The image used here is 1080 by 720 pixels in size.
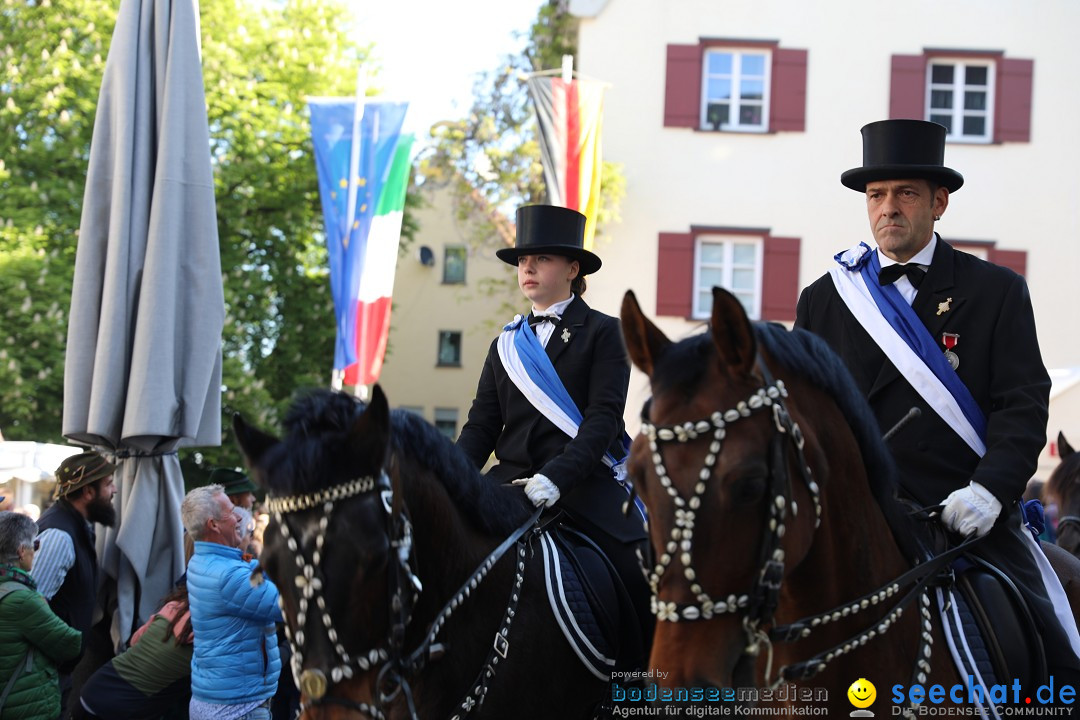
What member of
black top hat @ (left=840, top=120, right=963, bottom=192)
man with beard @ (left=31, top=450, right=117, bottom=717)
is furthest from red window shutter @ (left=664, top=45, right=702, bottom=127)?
black top hat @ (left=840, top=120, right=963, bottom=192)

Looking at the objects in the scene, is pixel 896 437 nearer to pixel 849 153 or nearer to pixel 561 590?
pixel 561 590

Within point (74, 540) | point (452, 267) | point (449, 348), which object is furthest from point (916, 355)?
point (452, 267)

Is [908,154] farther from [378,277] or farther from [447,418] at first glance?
[447,418]

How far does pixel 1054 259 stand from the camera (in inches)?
839

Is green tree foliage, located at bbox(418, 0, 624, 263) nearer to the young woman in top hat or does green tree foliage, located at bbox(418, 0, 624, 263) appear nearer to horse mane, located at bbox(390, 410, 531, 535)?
the young woman in top hat

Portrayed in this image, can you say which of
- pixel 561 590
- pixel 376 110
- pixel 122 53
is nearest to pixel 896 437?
pixel 561 590

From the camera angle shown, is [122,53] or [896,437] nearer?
[896,437]

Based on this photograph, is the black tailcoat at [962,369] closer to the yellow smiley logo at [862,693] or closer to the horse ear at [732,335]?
the yellow smiley logo at [862,693]

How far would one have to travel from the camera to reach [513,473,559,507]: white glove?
4.83m

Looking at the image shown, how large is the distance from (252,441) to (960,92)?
2009 cm

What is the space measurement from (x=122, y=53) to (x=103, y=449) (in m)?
A: 2.25

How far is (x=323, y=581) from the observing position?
144 inches

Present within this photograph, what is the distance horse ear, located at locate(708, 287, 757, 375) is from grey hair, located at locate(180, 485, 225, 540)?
3.80 m

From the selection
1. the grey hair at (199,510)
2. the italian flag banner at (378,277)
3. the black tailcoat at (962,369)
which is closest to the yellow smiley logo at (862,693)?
the black tailcoat at (962,369)
